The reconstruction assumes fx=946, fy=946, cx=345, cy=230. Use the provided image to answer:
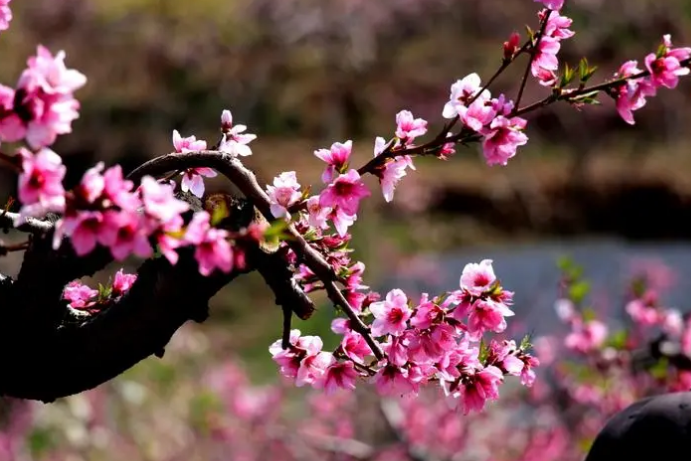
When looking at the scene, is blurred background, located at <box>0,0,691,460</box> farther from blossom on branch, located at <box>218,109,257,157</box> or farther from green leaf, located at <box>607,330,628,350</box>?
blossom on branch, located at <box>218,109,257,157</box>

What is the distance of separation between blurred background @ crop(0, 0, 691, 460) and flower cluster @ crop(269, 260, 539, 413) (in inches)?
311

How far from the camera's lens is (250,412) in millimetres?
5059

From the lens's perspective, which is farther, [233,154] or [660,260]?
[660,260]

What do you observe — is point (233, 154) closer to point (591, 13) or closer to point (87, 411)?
point (87, 411)

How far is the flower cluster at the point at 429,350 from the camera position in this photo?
1440 mm

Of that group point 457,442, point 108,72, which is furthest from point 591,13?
point 457,442

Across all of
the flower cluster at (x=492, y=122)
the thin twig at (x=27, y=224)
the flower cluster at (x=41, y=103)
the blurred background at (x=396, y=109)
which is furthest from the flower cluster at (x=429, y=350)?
the blurred background at (x=396, y=109)

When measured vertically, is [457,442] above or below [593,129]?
above

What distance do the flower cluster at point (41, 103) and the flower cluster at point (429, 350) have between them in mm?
538

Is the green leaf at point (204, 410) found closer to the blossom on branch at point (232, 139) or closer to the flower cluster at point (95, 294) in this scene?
the flower cluster at point (95, 294)

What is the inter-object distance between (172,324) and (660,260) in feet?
31.8

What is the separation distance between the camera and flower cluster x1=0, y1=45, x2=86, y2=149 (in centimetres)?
109

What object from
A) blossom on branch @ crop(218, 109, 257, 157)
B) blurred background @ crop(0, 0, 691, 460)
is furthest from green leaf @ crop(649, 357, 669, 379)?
blurred background @ crop(0, 0, 691, 460)

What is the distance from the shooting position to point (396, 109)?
15.5m
